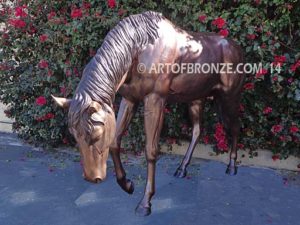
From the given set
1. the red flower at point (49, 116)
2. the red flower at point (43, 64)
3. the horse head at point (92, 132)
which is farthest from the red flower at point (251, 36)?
the red flower at point (49, 116)

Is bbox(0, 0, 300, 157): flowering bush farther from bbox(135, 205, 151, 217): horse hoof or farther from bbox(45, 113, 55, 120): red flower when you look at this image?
bbox(135, 205, 151, 217): horse hoof

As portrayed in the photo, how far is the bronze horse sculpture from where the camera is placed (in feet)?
6.99

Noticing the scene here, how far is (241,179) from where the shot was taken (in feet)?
12.0

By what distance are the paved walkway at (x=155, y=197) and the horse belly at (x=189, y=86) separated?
3.00ft

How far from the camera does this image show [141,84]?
8.54 feet

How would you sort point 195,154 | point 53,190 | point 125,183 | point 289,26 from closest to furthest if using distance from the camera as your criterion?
point 125,183 → point 53,190 → point 289,26 → point 195,154

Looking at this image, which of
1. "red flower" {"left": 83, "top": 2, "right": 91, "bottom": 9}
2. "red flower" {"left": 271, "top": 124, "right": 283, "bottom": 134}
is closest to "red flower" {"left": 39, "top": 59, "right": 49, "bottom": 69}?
"red flower" {"left": 83, "top": 2, "right": 91, "bottom": 9}

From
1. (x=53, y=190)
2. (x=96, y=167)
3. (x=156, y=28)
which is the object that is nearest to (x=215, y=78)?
(x=156, y=28)

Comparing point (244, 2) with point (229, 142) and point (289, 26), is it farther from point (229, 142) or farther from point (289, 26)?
point (229, 142)

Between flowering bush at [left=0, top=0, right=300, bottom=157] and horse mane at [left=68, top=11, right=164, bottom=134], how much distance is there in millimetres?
1211

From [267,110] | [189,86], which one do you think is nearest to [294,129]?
[267,110]

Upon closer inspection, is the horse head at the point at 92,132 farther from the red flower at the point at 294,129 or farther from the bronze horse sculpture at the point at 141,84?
the red flower at the point at 294,129

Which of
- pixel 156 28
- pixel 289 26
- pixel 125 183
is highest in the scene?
pixel 289 26

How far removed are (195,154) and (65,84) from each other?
1766 millimetres
